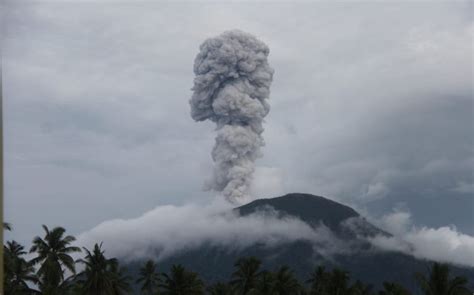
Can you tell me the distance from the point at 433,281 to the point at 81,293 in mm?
35515

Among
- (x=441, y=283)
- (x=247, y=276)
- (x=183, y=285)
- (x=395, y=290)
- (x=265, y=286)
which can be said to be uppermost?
(x=247, y=276)

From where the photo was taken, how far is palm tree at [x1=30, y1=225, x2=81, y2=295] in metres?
67.8

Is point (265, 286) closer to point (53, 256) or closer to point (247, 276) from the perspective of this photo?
point (247, 276)

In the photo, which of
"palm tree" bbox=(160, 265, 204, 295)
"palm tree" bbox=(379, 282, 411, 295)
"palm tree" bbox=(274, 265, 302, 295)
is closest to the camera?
"palm tree" bbox=(160, 265, 204, 295)

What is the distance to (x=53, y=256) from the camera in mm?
69125

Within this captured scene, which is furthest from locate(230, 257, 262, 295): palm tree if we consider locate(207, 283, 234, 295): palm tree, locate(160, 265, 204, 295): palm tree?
locate(160, 265, 204, 295): palm tree

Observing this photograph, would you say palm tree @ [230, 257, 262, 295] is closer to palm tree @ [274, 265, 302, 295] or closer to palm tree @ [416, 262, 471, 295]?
palm tree @ [274, 265, 302, 295]

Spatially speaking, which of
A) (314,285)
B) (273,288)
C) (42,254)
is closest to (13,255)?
(42,254)

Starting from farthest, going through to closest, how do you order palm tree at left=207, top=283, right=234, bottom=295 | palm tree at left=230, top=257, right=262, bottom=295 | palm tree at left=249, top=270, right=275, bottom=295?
1. palm tree at left=230, top=257, right=262, bottom=295
2. palm tree at left=207, top=283, right=234, bottom=295
3. palm tree at left=249, top=270, right=275, bottom=295

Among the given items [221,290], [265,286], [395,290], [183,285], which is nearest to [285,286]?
[265,286]

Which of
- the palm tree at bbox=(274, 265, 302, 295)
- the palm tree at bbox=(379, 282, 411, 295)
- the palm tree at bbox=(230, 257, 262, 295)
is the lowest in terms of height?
the palm tree at bbox=(379, 282, 411, 295)

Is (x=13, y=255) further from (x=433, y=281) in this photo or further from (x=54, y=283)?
(x=433, y=281)

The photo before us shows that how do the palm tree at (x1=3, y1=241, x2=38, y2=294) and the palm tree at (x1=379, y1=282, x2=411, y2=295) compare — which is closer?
the palm tree at (x1=3, y1=241, x2=38, y2=294)

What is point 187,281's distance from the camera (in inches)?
3324
